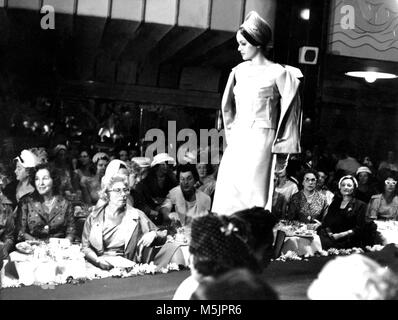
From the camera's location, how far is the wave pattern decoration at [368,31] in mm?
3758

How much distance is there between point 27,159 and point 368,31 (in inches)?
73.9

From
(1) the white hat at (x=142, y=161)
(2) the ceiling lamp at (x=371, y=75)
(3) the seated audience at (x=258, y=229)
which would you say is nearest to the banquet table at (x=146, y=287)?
(3) the seated audience at (x=258, y=229)

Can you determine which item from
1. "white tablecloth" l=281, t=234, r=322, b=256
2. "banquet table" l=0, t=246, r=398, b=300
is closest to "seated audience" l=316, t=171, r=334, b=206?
"white tablecloth" l=281, t=234, r=322, b=256

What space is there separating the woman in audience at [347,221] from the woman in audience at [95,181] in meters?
1.23

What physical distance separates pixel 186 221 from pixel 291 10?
3.81ft

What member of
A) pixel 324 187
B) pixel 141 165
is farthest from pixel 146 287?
pixel 324 187

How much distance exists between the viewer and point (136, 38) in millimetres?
3480

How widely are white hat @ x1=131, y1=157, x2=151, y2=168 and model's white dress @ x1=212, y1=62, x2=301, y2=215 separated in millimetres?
403

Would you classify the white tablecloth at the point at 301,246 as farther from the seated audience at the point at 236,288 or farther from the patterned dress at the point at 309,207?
the seated audience at the point at 236,288

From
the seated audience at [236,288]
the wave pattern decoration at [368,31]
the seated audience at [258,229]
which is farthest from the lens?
the wave pattern decoration at [368,31]

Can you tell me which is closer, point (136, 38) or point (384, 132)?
point (136, 38)
